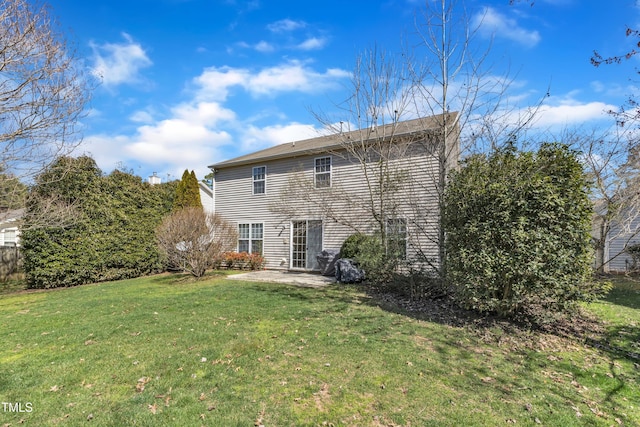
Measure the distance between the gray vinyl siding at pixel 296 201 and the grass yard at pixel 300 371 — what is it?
4861 millimetres

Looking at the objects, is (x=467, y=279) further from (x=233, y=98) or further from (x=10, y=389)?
(x=233, y=98)

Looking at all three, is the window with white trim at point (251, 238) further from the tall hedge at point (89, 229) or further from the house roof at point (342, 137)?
the tall hedge at point (89, 229)

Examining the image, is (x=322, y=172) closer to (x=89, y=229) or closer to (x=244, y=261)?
(x=244, y=261)

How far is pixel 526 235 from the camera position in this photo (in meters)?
4.71

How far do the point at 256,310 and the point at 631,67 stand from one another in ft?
24.0

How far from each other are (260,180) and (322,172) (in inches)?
125

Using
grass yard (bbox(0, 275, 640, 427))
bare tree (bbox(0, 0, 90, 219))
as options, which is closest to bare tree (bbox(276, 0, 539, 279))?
grass yard (bbox(0, 275, 640, 427))

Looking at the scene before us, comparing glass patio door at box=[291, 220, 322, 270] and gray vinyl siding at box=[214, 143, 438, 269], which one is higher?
gray vinyl siding at box=[214, 143, 438, 269]

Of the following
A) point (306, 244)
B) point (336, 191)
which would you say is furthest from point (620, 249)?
point (306, 244)

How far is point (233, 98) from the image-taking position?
10.5m

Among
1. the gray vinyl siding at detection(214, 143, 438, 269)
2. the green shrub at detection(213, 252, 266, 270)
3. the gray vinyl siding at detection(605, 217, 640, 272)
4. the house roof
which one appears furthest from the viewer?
the green shrub at detection(213, 252, 266, 270)

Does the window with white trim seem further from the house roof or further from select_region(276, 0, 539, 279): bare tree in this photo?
select_region(276, 0, 539, 279): bare tree

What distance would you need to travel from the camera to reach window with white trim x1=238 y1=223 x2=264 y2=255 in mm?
14391

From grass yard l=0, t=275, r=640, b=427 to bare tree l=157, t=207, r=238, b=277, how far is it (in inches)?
149
